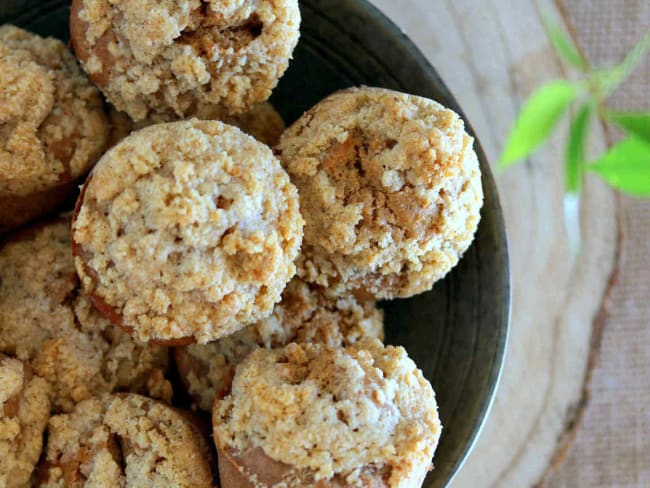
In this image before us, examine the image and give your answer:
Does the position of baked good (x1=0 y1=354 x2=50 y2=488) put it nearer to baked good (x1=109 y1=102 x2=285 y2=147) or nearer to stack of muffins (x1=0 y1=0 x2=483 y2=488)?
stack of muffins (x1=0 y1=0 x2=483 y2=488)

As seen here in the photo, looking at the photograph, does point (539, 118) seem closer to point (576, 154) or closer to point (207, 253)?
point (576, 154)

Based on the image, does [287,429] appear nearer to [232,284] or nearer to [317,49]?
[232,284]

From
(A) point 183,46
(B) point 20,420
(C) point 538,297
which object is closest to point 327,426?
(B) point 20,420

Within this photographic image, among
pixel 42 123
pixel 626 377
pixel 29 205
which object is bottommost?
pixel 626 377

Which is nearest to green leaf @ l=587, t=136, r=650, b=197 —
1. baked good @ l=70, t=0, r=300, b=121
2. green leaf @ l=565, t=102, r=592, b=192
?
green leaf @ l=565, t=102, r=592, b=192

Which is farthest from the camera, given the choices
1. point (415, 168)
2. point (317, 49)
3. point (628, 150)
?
point (317, 49)

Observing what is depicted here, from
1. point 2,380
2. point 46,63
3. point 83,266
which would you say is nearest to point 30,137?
point 46,63

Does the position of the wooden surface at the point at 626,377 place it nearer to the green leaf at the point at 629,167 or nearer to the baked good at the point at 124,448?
the baked good at the point at 124,448
